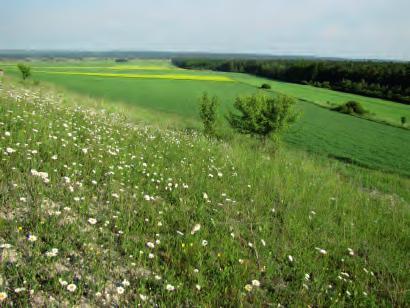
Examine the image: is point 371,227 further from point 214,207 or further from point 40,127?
point 40,127

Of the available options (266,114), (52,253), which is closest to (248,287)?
(52,253)

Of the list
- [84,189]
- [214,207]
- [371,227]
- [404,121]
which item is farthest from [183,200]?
[404,121]

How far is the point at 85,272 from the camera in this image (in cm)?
302

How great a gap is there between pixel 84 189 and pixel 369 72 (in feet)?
256

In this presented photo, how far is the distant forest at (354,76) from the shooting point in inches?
2382

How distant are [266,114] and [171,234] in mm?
16959

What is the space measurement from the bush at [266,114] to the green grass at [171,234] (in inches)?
510

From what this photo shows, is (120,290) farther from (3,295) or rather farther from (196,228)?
(196,228)

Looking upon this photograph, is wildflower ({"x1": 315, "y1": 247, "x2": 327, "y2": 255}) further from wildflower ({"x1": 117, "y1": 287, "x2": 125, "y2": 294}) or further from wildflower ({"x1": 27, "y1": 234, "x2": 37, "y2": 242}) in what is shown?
wildflower ({"x1": 27, "y1": 234, "x2": 37, "y2": 242})

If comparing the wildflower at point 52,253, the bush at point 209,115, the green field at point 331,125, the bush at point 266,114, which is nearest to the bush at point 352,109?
the green field at point 331,125

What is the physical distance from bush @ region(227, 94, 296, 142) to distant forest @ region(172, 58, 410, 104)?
48.9 meters

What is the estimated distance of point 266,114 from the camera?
2000cm

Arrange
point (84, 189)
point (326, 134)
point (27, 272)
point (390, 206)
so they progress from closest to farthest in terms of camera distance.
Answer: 1. point (27, 272)
2. point (84, 189)
3. point (390, 206)
4. point (326, 134)

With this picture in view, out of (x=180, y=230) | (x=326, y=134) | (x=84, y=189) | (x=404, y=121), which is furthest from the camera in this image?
(x=404, y=121)
